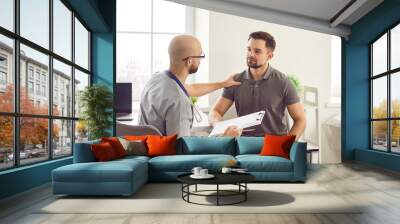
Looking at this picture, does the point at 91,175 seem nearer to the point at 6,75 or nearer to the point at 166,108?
the point at 6,75

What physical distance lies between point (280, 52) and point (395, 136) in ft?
10.3

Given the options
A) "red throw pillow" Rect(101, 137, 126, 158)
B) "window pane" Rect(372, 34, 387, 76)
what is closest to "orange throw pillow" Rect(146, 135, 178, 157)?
A: "red throw pillow" Rect(101, 137, 126, 158)

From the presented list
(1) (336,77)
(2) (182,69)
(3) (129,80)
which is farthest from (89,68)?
(1) (336,77)

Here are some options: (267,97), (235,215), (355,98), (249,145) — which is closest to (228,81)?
(267,97)

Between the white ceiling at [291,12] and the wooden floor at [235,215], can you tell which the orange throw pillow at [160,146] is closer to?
the wooden floor at [235,215]

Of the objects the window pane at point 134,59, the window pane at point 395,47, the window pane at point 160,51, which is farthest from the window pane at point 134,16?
the window pane at point 395,47

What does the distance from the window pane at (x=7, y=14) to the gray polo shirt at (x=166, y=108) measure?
13.8ft

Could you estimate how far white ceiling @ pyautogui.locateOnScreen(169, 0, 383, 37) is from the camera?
27.0 feet

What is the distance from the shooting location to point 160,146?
6699mm

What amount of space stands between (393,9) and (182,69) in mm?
4610

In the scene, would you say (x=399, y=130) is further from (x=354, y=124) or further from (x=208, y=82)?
(x=208, y=82)

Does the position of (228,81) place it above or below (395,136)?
above

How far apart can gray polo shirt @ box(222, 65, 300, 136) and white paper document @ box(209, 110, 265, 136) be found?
0.09 m

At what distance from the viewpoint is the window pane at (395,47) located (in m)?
7.96
